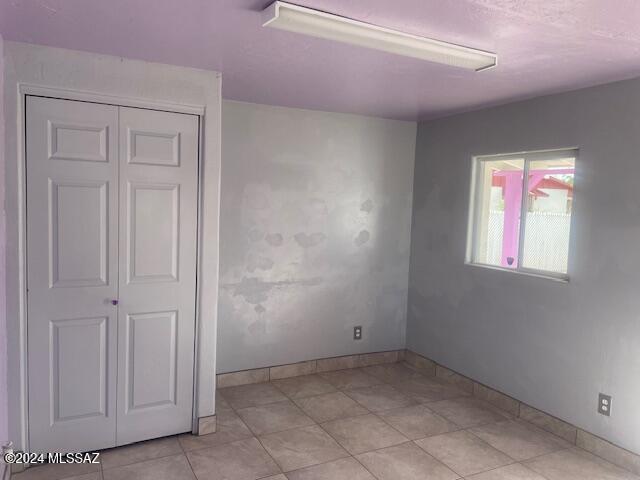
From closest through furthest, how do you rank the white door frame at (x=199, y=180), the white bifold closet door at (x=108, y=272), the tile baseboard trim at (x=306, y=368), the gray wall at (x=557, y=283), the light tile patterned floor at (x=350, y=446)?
the white door frame at (x=199, y=180) < the white bifold closet door at (x=108, y=272) < the light tile patterned floor at (x=350, y=446) < the gray wall at (x=557, y=283) < the tile baseboard trim at (x=306, y=368)

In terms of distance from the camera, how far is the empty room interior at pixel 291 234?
2.48 metres

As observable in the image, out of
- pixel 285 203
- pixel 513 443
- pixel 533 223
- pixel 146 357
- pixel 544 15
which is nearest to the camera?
pixel 544 15

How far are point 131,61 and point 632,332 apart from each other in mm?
3366

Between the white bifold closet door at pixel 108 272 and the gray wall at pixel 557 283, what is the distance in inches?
90.1

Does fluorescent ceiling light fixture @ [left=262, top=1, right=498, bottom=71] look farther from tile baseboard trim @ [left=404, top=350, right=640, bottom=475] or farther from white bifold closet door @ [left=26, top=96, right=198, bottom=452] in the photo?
tile baseboard trim @ [left=404, top=350, right=640, bottom=475]

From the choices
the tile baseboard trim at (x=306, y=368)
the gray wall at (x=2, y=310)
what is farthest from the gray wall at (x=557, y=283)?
the gray wall at (x=2, y=310)

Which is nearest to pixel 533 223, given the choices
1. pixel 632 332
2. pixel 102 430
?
pixel 632 332

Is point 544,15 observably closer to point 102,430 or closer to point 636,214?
point 636,214

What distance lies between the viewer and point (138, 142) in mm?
2945

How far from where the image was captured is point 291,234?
4266 millimetres

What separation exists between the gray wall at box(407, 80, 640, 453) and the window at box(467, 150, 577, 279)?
10cm

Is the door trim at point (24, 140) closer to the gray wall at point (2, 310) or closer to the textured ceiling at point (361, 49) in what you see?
the gray wall at point (2, 310)

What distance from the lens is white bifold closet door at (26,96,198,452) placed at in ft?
A: 9.03

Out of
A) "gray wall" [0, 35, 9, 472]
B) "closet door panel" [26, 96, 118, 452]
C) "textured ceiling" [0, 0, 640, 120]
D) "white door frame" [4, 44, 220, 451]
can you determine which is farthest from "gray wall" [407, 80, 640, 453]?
"gray wall" [0, 35, 9, 472]
